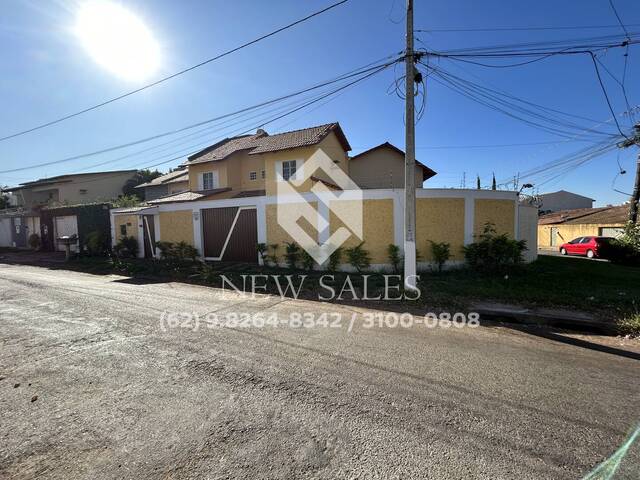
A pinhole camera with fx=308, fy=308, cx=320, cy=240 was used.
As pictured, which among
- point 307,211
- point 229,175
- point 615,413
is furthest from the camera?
point 229,175

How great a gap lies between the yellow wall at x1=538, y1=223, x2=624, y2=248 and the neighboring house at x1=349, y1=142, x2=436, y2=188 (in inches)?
638

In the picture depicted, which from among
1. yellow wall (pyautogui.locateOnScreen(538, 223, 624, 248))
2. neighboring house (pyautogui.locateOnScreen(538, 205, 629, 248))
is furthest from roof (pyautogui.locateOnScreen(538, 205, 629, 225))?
yellow wall (pyautogui.locateOnScreen(538, 223, 624, 248))

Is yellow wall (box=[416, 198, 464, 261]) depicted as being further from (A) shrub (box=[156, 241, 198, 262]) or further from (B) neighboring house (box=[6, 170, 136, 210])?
(B) neighboring house (box=[6, 170, 136, 210])

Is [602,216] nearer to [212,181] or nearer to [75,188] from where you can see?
[212,181]

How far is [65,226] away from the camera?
19.6m

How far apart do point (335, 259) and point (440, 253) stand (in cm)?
346

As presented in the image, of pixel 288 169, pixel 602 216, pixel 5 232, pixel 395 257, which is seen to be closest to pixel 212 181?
pixel 288 169

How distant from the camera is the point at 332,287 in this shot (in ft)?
28.8

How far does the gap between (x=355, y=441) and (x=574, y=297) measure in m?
7.29

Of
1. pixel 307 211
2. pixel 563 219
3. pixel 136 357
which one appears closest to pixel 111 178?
pixel 307 211

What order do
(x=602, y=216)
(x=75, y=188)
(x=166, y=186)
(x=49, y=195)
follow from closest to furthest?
1. (x=166, y=186)
2. (x=602, y=216)
3. (x=75, y=188)
4. (x=49, y=195)

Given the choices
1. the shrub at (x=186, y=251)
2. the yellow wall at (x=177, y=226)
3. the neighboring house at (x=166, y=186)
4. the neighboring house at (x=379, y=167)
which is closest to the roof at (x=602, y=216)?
the neighboring house at (x=379, y=167)

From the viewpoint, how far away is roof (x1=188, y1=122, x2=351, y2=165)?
16094mm

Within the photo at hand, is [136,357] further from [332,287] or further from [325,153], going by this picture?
[325,153]
